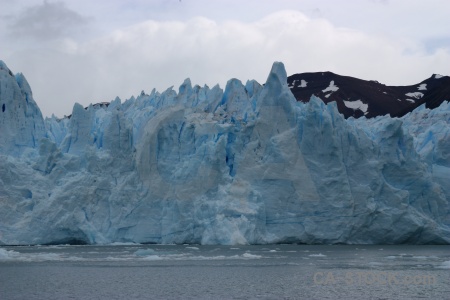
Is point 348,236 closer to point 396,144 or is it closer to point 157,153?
point 396,144

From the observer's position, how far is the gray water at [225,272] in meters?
17.5

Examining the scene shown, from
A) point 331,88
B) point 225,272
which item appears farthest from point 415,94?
point 225,272

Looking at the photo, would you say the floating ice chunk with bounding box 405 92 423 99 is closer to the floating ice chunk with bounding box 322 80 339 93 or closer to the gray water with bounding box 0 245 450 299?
the floating ice chunk with bounding box 322 80 339 93

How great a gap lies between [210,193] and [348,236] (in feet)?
18.0

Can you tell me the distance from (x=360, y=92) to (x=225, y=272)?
116 feet

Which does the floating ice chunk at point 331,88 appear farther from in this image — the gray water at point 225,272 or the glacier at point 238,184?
the gray water at point 225,272

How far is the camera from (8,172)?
1144 inches

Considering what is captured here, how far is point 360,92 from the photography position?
5441 cm

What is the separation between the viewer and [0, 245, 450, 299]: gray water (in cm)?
1750

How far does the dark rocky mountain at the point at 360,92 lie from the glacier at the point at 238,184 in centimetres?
1884

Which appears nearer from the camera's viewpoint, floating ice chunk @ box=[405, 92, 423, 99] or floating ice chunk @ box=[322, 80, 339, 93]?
floating ice chunk @ box=[322, 80, 339, 93]

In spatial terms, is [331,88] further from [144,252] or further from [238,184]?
[144,252]

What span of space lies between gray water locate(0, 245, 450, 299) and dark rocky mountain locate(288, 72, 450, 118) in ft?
76.1

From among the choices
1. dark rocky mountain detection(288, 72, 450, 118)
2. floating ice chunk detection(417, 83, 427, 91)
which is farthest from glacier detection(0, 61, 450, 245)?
floating ice chunk detection(417, 83, 427, 91)
